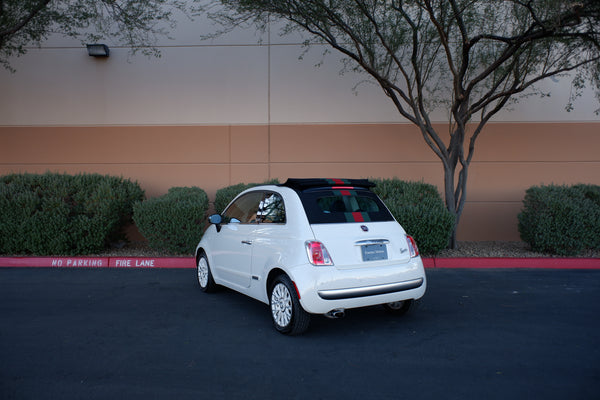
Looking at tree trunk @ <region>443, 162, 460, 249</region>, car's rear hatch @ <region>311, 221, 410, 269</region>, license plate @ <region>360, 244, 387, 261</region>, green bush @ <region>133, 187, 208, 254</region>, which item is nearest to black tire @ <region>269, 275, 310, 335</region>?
car's rear hatch @ <region>311, 221, 410, 269</region>

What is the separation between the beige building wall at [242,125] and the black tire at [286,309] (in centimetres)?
684

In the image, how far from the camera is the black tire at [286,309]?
4445 millimetres

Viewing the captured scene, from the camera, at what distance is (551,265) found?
836 centimetres

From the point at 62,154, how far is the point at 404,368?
10846mm

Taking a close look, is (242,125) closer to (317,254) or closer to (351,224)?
(351,224)

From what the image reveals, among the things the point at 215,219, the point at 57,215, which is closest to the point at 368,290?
the point at 215,219

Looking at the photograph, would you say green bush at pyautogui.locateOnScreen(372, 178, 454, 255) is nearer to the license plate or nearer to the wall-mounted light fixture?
the license plate

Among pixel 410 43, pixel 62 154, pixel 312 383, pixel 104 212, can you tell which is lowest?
pixel 312 383

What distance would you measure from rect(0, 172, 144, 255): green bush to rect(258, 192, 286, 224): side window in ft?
16.1

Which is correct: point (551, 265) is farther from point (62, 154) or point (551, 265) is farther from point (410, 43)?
point (62, 154)

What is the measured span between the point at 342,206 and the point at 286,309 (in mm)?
1266

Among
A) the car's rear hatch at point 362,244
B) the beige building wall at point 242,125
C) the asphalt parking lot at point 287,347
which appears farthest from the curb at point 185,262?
the car's rear hatch at point 362,244

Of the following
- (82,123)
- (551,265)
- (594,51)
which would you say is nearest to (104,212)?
(82,123)

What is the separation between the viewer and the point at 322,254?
441 cm
